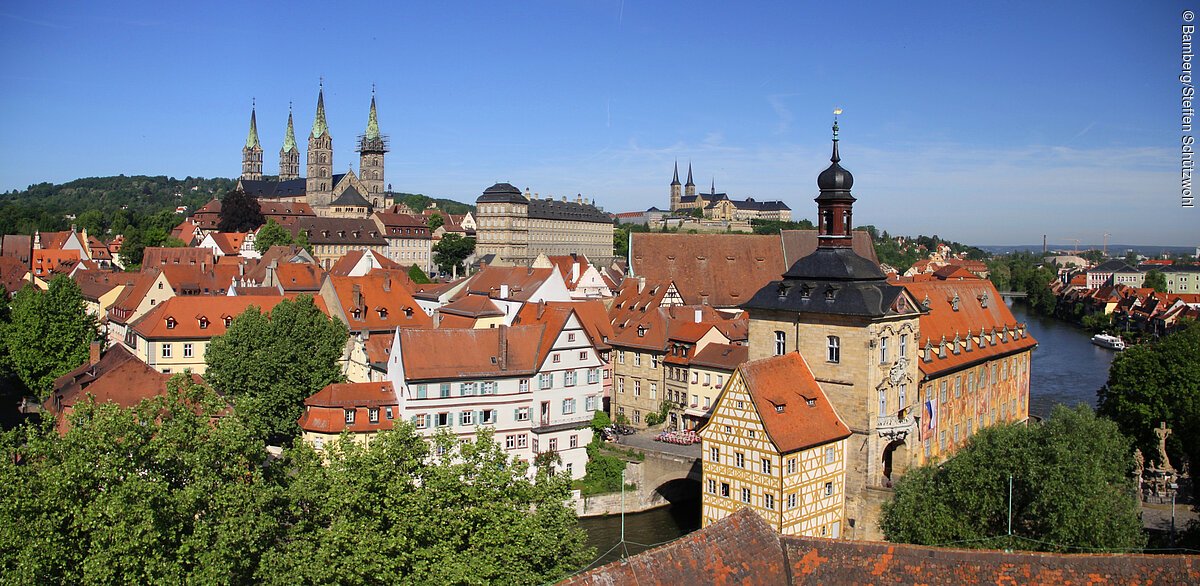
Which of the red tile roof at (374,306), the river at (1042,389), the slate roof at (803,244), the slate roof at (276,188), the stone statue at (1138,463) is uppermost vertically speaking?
the slate roof at (276,188)

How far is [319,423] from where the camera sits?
36250 mm

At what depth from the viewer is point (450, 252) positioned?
398 ft

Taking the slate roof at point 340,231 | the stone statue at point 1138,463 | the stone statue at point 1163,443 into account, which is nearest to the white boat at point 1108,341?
the stone statue at point 1163,443

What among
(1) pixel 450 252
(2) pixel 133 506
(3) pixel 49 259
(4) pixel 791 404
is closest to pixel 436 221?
(1) pixel 450 252

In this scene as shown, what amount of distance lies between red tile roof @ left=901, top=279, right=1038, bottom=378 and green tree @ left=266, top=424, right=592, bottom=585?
1946cm

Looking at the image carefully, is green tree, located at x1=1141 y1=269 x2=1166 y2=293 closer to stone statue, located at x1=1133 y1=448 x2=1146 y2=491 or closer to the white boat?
the white boat

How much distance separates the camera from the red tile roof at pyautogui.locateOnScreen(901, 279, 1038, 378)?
37.8 m

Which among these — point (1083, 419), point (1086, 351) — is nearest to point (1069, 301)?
point (1086, 351)

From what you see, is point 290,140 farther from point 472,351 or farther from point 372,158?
point 472,351

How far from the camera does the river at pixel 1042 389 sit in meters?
35.8

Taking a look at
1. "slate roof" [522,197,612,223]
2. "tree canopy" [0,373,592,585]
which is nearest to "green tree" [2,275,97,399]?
"tree canopy" [0,373,592,585]

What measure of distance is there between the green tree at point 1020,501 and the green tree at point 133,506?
629 inches

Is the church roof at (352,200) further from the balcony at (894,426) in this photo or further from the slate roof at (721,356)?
the balcony at (894,426)

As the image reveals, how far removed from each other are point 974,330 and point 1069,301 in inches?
3770
